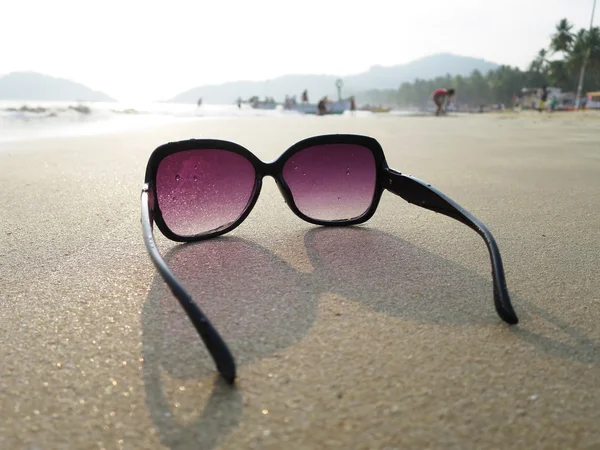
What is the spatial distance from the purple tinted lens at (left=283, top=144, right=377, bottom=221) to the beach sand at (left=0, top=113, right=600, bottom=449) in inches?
3.1

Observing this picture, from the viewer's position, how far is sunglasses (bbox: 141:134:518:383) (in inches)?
47.1

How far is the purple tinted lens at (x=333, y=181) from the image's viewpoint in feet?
4.66

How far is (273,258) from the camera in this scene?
1140mm

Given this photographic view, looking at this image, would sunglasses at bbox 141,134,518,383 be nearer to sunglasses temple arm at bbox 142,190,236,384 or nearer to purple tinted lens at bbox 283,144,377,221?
purple tinted lens at bbox 283,144,377,221

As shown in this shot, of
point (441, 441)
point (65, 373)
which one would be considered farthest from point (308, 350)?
point (65, 373)

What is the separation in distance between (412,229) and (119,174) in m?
1.82

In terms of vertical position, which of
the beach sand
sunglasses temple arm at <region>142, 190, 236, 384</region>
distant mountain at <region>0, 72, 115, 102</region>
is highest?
distant mountain at <region>0, 72, 115, 102</region>

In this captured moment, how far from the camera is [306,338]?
2.37 feet

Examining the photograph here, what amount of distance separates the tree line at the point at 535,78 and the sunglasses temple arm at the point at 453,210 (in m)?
57.4

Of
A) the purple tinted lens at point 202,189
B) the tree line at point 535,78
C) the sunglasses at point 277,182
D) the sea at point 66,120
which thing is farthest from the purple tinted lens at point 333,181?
the tree line at point 535,78

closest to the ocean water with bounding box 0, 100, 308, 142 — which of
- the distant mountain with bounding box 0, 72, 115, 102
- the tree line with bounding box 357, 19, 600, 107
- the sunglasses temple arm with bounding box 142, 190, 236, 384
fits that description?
the sunglasses temple arm with bounding box 142, 190, 236, 384

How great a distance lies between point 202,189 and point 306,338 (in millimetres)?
716

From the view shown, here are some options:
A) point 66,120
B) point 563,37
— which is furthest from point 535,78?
point 66,120

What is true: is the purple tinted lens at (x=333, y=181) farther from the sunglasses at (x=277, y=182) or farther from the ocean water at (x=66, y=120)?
the ocean water at (x=66, y=120)
